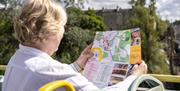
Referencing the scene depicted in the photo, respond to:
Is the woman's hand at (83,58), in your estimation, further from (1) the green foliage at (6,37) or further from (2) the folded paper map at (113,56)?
(1) the green foliage at (6,37)

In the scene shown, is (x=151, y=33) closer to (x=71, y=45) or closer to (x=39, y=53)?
(x=71, y=45)

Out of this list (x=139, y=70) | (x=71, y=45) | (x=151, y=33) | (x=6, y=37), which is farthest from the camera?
(x=151, y=33)

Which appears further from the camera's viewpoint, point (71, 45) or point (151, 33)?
point (151, 33)

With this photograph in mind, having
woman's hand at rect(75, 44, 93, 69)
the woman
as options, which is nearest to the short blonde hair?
the woman

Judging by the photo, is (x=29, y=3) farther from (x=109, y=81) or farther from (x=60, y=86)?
(x=109, y=81)

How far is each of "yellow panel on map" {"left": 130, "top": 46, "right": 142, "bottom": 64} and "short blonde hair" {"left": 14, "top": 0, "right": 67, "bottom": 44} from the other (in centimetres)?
40

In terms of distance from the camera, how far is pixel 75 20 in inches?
902

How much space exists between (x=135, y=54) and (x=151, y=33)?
21.7 metres

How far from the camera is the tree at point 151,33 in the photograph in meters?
22.4

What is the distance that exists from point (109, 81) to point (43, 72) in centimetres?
54

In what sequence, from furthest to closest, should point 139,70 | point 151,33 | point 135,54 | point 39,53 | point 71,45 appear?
point 151,33 < point 71,45 < point 135,54 < point 139,70 < point 39,53

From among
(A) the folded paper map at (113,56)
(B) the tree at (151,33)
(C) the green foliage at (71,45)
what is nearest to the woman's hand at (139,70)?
(A) the folded paper map at (113,56)

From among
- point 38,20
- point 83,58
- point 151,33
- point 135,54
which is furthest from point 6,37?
point 38,20

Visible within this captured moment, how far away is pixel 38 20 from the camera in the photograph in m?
1.67
